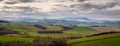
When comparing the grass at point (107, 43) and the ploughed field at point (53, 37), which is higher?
the grass at point (107, 43)

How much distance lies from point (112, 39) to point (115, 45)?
5544 millimetres

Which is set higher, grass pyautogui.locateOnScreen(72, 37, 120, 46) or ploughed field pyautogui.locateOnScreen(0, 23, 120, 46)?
grass pyautogui.locateOnScreen(72, 37, 120, 46)

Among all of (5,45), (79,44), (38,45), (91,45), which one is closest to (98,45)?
(91,45)

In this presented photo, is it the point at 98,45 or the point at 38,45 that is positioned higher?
the point at 98,45

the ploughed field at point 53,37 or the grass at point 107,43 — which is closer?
the grass at point 107,43

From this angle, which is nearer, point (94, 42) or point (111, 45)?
point (111, 45)

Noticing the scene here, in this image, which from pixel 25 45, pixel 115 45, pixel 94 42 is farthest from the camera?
pixel 25 45

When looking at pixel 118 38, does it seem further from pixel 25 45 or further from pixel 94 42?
pixel 25 45

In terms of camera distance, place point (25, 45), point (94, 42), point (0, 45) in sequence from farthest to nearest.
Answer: point (0, 45) < point (25, 45) < point (94, 42)

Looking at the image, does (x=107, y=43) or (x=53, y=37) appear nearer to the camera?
(x=107, y=43)

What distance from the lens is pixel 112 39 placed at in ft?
150

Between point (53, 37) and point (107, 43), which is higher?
point (107, 43)

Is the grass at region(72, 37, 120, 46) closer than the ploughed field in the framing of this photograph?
Yes

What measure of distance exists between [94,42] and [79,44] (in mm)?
2723
